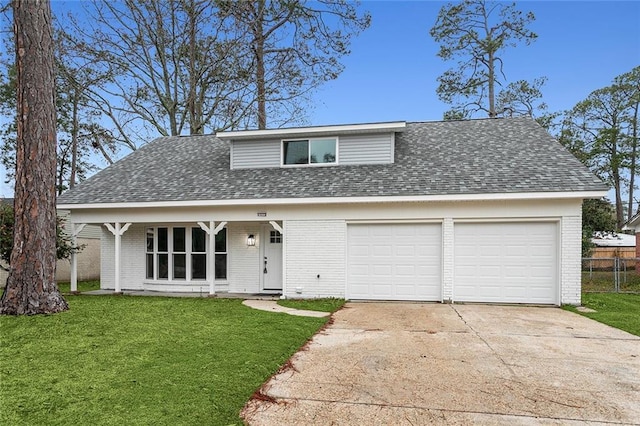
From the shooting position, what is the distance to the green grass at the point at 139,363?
→ 3391 mm

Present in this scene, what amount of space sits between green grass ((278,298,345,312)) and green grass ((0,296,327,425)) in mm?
1165

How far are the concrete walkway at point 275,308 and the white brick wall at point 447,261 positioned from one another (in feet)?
10.7

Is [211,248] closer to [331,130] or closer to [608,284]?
[331,130]

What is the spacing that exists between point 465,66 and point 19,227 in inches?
921

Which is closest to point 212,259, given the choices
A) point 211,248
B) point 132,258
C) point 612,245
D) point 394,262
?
point 211,248

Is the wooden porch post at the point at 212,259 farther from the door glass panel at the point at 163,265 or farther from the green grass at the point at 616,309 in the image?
the green grass at the point at 616,309

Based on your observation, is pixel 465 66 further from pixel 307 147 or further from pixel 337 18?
pixel 307 147

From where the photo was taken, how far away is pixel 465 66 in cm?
2350

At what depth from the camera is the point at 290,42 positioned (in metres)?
20.1

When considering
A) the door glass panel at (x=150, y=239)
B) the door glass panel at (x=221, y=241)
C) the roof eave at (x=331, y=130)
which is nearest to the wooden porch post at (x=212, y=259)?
the door glass panel at (x=221, y=241)

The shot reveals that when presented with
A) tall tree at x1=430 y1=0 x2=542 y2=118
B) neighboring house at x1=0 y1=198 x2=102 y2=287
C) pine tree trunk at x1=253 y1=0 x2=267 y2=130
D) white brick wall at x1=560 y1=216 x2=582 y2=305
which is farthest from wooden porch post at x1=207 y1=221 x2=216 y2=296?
tall tree at x1=430 y1=0 x2=542 y2=118

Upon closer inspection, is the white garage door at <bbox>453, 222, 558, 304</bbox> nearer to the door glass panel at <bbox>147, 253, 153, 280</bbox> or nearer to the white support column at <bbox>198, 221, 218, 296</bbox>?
the white support column at <bbox>198, 221, 218, 296</bbox>

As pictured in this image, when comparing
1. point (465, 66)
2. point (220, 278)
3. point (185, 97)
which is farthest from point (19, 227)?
point (465, 66)

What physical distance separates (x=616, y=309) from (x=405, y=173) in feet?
18.7
